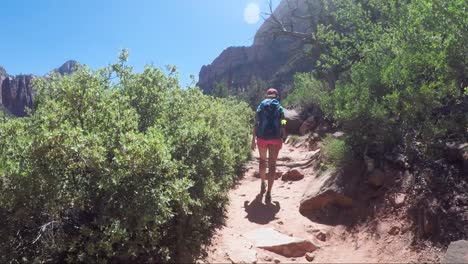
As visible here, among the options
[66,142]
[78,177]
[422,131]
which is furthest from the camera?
[422,131]

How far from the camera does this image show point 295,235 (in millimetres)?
6496

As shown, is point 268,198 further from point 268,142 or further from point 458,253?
point 458,253

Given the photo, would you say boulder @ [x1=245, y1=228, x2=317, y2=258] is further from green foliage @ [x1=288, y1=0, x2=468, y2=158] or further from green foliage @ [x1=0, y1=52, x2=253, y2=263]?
green foliage @ [x1=288, y1=0, x2=468, y2=158]

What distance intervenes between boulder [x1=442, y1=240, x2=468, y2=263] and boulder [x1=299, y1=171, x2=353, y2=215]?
265 cm

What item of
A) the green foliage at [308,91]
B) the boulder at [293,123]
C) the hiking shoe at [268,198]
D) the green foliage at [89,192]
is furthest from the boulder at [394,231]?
the boulder at [293,123]

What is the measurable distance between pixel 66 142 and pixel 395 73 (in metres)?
5.20

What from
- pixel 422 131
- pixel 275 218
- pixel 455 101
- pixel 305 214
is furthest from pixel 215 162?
pixel 455 101

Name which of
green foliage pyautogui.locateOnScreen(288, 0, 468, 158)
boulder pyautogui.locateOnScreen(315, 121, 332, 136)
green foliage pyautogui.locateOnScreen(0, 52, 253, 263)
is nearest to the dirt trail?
green foliage pyautogui.locateOnScreen(0, 52, 253, 263)

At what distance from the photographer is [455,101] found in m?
6.36

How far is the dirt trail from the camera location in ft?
17.8

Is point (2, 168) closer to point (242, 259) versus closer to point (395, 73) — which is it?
point (242, 259)

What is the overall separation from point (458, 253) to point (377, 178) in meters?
2.58

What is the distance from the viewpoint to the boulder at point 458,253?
13.7 ft

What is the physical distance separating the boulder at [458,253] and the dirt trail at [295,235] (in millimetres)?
679
